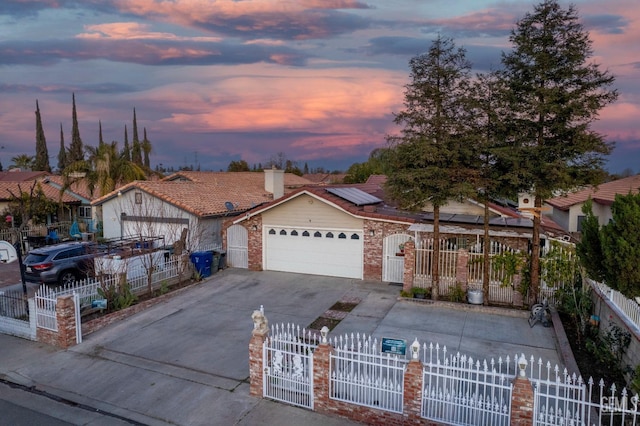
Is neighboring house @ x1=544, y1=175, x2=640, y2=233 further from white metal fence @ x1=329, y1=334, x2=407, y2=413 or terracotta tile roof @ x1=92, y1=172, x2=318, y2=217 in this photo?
terracotta tile roof @ x1=92, y1=172, x2=318, y2=217

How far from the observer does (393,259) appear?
16.0 meters

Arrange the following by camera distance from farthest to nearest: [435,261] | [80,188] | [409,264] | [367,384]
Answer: [80,188]
[409,264]
[435,261]
[367,384]

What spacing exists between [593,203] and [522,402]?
19979mm

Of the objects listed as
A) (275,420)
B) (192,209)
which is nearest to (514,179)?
(275,420)

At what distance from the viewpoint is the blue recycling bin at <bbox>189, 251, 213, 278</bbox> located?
54.5 ft

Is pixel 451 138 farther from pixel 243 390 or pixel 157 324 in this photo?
pixel 157 324

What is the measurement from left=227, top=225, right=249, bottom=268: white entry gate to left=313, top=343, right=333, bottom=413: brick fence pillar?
11145 millimetres

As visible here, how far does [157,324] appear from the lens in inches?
475

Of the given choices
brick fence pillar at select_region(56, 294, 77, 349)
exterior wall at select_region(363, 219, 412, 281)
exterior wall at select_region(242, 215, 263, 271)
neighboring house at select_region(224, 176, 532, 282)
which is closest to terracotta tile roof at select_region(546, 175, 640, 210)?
neighboring house at select_region(224, 176, 532, 282)

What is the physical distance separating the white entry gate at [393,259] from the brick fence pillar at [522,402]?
30.9 ft

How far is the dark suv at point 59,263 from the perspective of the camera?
14.7 m

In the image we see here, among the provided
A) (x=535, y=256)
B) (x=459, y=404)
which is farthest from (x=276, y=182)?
(x=459, y=404)

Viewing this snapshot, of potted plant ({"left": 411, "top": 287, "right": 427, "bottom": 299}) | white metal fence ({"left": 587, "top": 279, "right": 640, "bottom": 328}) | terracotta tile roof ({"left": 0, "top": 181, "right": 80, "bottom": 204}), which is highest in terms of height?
terracotta tile roof ({"left": 0, "top": 181, "right": 80, "bottom": 204})

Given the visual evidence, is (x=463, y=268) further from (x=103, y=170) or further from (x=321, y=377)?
(x=103, y=170)
